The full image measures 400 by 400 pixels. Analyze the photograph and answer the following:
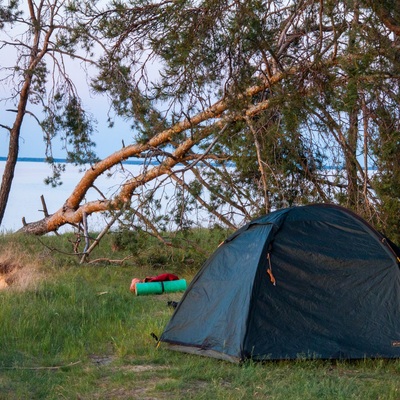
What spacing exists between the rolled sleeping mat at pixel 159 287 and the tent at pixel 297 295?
8.15ft

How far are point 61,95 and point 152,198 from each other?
4430 mm

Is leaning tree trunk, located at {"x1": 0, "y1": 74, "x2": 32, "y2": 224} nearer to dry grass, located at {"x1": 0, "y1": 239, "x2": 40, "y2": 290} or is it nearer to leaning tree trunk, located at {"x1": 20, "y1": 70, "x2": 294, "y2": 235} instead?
leaning tree trunk, located at {"x1": 20, "y1": 70, "x2": 294, "y2": 235}

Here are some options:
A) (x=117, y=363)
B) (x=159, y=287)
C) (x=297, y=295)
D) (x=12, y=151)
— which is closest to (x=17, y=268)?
(x=159, y=287)

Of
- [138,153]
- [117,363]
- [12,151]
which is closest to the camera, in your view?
[117,363]

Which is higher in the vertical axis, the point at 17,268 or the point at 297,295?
the point at 17,268

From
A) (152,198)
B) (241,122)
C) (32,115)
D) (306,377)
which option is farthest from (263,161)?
(32,115)

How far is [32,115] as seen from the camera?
1497 cm

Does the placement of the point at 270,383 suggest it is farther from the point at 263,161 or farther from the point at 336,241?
the point at 263,161

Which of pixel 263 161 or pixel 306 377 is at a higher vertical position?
pixel 263 161

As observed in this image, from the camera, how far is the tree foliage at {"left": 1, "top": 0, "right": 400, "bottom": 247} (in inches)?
345

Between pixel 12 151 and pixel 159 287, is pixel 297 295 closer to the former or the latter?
pixel 159 287

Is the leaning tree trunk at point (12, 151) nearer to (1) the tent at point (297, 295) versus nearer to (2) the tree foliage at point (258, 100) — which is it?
(2) the tree foliage at point (258, 100)

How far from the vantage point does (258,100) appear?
12055 millimetres

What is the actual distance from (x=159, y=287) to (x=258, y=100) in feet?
12.6
